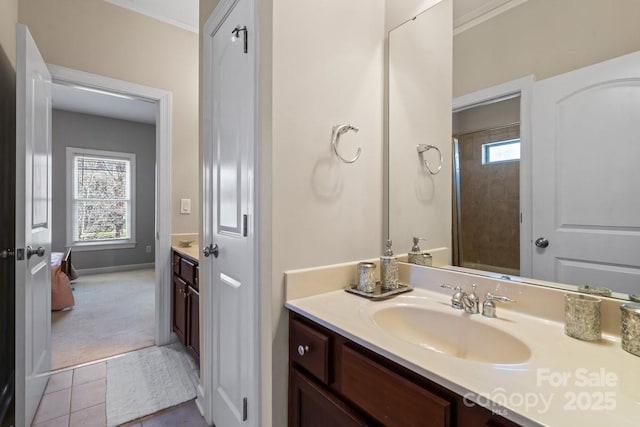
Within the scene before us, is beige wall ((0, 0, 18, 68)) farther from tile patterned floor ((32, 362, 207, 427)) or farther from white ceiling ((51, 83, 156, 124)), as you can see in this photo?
white ceiling ((51, 83, 156, 124))

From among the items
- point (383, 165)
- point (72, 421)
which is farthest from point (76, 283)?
point (383, 165)

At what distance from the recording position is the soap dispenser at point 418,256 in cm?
132

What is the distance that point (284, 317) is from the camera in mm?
1114

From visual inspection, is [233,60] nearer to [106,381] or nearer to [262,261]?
[262,261]

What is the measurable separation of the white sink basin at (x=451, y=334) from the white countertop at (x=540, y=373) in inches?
1.0

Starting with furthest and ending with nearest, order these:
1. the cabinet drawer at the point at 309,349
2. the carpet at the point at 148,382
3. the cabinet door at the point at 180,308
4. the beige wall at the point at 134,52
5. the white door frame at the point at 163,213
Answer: the white door frame at the point at 163,213
the cabinet door at the point at 180,308
the beige wall at the point at 134,52
the carpet at the point at 148,382
the cabinet drawer at the point at 309,349

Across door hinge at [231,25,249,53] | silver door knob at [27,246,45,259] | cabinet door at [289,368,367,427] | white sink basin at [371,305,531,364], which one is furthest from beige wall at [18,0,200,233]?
white sink basin at [371,305,531,364]

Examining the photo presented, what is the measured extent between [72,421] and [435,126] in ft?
8.00

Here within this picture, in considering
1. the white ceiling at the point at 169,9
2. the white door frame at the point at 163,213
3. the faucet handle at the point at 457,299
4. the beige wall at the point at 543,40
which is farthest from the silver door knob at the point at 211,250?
the white ceiling at the point at 169,9

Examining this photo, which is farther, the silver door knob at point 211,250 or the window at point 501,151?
the silver door knob at point 211,250

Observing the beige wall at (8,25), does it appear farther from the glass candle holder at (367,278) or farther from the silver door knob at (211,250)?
the glass candle holder at (367,278)

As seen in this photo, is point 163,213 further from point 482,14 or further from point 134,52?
point 482,14

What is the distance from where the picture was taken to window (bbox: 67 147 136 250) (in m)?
5.14

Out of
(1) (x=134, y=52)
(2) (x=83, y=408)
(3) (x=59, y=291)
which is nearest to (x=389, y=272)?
(2) (x=83, y=408)
